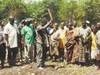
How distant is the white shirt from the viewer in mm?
15375

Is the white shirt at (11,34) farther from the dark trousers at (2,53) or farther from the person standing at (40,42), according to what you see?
the person standing at (40,42)

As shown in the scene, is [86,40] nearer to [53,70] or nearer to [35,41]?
[53,70]

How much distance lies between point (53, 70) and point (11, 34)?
216 cm

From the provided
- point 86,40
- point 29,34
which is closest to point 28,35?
point 29,34

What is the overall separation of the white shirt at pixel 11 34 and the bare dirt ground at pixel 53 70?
0.92 metres

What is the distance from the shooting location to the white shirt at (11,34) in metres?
15.4

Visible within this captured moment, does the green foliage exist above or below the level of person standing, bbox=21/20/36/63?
above

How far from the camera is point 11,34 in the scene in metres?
15.4

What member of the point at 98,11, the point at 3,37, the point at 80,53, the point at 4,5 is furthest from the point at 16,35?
the point at 4,5

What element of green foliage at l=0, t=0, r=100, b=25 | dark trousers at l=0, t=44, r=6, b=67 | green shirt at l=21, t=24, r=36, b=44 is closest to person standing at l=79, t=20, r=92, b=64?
green shirt at l=21, t=24, r=36, b=44

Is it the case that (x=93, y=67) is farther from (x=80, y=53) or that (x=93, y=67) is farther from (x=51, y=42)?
(x=51, y=42)

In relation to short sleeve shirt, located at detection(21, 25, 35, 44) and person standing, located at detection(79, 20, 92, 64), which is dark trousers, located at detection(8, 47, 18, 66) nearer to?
short sleeve shirt, located at detection(21, 25, 35, 44)

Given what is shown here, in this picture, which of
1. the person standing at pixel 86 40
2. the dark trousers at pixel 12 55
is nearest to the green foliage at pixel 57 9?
the person standing at pixel 86 40

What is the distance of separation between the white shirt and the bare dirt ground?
3.01 feet
